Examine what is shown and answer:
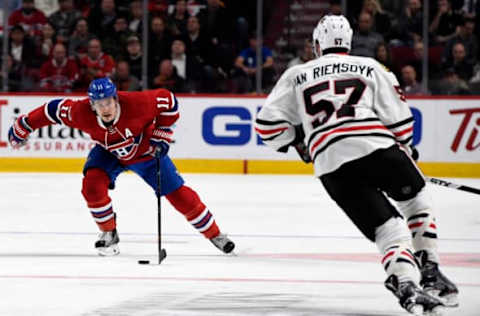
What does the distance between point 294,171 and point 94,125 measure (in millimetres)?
5772

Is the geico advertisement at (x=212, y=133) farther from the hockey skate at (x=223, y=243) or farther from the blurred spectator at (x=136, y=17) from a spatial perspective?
the hockey skate at (x=223, y=243)

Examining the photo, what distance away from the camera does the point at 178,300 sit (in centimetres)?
458

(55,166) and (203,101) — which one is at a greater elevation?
(203,101)

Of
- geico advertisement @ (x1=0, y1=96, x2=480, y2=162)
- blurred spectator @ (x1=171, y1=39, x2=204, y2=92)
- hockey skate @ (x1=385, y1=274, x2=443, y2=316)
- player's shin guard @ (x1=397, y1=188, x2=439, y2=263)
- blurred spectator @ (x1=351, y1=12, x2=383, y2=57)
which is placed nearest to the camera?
hockey skate @ (x1=385, y1=274, x2=443, y2=316)

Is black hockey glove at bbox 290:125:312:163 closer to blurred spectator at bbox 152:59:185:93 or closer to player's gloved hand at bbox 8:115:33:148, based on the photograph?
player's gloved hand at bbox 8:115:33:148

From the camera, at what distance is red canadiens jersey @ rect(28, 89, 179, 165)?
585 centimetres

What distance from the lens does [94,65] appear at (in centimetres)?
1207

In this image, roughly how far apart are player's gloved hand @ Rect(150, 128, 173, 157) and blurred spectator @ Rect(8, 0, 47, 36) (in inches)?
259

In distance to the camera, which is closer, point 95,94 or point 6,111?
point 95,94

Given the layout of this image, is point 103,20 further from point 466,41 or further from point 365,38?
point 466,41

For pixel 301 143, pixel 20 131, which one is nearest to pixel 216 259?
pixel 20 131

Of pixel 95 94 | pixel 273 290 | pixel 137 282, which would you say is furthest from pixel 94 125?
pixel 273 290

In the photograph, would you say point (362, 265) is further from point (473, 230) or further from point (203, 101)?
point (203, 101)

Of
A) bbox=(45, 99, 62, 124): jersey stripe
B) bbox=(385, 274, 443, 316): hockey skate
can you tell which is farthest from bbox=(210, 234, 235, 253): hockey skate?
bbox=(385, 274, 443, 316): hockey skate
